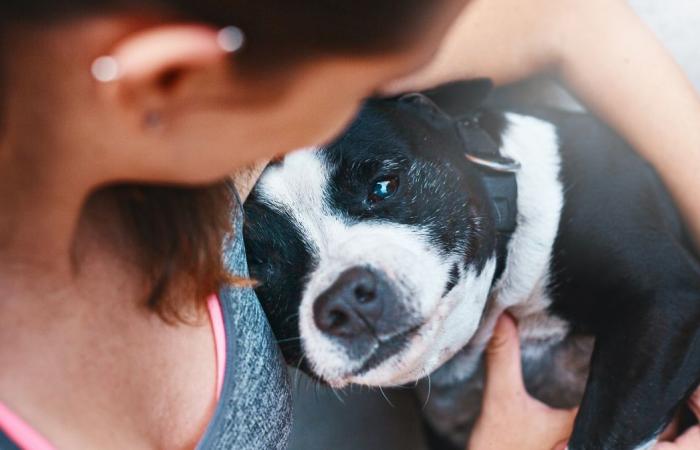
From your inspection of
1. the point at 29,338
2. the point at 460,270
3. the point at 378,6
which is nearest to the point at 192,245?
the point at 29,338

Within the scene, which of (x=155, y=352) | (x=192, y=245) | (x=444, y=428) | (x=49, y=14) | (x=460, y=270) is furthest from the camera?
(x=444, y=428)

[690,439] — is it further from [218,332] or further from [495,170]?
[218,332]

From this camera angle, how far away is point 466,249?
2.82ft

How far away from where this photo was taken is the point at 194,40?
1.13 feet

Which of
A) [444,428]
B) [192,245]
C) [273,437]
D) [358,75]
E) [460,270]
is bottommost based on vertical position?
[444,428]

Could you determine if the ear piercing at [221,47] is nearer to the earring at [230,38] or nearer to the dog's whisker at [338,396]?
the earring at [230,38]

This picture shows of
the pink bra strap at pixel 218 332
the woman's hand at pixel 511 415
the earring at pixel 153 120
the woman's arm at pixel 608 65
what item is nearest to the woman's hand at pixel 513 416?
the woman's hand at pixel 511 415

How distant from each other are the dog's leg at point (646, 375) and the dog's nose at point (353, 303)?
319 millimetres

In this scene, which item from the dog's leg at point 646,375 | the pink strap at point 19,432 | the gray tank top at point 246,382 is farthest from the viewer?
the dog's leg at point 646,375

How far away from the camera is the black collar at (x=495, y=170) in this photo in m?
0.90

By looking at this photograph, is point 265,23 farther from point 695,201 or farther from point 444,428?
point 444,428

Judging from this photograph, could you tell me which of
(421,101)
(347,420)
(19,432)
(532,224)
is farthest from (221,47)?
(347,420)

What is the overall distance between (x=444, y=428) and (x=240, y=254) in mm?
549

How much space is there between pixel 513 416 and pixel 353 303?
0.34m
